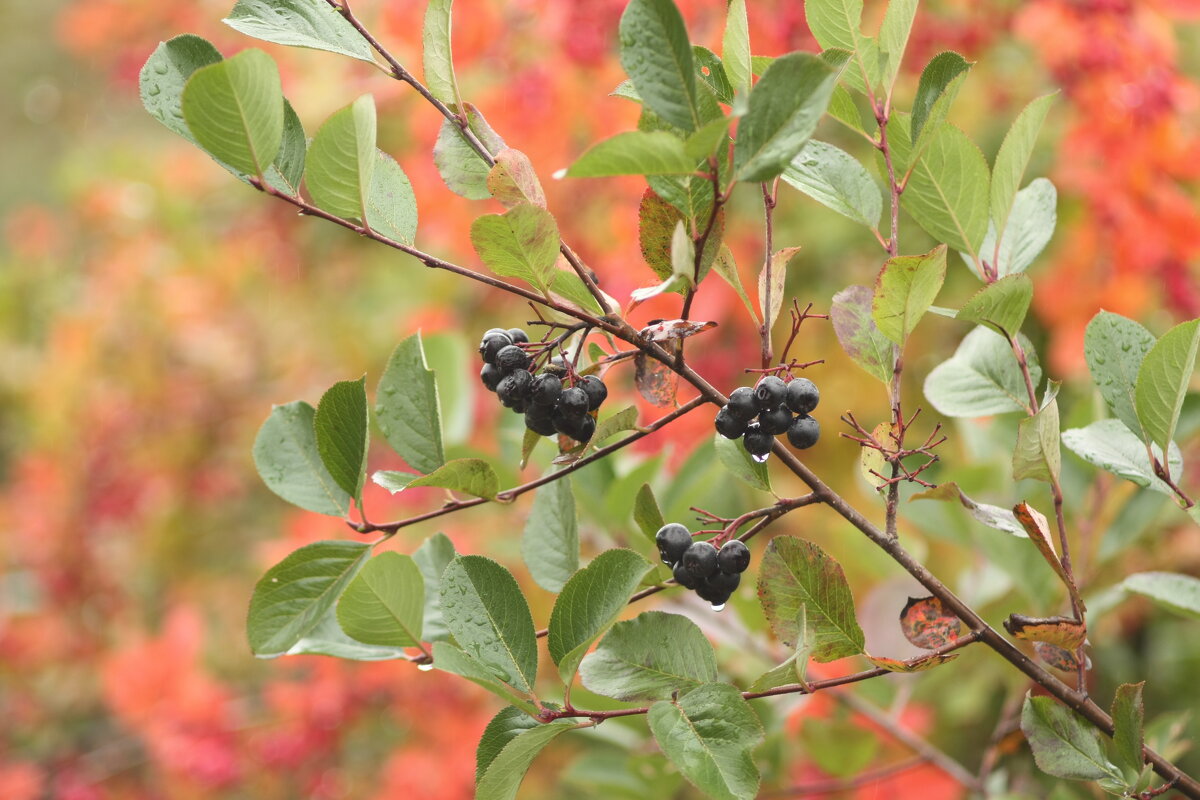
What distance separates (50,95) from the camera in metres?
4.94

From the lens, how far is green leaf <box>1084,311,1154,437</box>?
0.49 m

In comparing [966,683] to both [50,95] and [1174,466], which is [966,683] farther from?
[50,95]

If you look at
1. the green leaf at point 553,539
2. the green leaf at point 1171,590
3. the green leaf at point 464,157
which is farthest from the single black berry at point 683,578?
the green leaf at point 1171,590

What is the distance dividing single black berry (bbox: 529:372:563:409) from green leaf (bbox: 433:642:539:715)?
115 millimetres

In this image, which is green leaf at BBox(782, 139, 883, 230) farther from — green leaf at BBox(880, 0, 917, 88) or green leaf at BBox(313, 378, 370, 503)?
green leaf at BBox(313, 378, 370, 503)

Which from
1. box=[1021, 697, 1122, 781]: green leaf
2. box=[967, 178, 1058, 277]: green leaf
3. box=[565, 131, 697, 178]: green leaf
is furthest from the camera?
box=[967, 178, 1058, 277]: green leaf

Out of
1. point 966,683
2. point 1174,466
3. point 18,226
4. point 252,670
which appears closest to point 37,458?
point 252,670

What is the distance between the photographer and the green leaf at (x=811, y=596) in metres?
0.45

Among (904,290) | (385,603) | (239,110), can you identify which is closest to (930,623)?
(904,290)

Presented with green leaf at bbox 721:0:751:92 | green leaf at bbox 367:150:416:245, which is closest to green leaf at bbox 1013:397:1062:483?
green leaf at bbox 721:0:751:92

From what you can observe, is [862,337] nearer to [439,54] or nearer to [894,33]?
[894,33]

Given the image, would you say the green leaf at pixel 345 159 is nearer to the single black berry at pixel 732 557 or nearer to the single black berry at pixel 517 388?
the single black berry at pixel 517 388

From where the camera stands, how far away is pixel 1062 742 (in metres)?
0.45

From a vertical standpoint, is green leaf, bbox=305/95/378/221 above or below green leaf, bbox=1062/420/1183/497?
above
